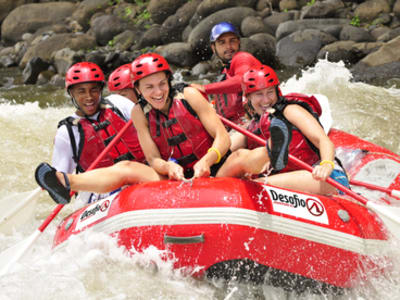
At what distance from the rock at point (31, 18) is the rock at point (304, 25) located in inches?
409

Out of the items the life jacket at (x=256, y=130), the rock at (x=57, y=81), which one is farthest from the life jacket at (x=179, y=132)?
the rock at (x=57, y=81)

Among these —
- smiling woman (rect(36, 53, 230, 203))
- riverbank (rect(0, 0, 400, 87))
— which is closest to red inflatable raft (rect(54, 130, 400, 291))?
smiling woman (rect(36, 53, 230, 203))

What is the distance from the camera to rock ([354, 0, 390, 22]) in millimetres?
12977

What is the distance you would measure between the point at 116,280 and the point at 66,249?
464mm

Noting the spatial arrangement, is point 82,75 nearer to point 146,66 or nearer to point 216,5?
point 146,66

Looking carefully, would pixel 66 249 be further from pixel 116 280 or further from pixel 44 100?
pixel 44 100

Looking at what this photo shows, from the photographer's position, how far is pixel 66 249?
3.26m

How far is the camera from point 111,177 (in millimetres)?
3307

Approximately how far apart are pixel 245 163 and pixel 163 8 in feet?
46.9

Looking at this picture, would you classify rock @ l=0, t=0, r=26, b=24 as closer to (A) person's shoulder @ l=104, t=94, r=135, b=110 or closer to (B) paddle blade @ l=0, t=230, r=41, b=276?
(A) person's shoulder @ l=104, t=94, r=135, b=110

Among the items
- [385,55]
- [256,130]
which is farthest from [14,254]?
[385,55]

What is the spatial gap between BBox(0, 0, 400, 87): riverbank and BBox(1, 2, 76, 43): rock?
11.0 inches

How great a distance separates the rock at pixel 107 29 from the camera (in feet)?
55.2

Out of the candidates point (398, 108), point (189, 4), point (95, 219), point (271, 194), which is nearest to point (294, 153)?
point (271, 194)
